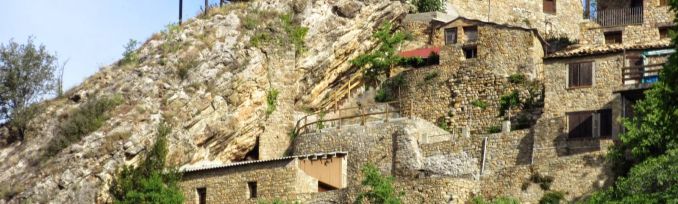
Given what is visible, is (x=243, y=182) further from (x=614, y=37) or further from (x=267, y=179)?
(x=614, y=37)

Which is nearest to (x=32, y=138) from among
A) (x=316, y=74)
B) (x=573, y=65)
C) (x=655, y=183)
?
(x=316, y=74)

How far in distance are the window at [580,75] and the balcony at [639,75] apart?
1.30 meters

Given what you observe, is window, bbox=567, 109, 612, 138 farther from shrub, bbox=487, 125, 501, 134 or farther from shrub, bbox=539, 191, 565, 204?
shrub, bbox=487, 125, 501, 134

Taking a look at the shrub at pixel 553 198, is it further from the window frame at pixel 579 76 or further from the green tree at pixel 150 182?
the green tree at pixel 150 182

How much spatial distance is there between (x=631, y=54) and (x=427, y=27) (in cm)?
1342

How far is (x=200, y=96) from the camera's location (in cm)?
6444

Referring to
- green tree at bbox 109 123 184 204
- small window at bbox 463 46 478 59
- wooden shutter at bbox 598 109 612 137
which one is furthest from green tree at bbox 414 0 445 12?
wooden shutter at bbox 598 109 612 137

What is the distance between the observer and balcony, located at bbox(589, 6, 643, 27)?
6638 centimetres

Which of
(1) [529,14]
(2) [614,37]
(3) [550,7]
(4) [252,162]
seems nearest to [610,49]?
(2) [614,37]

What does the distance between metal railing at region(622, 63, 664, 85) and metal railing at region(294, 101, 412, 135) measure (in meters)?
9.79

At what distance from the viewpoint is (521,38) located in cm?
6525

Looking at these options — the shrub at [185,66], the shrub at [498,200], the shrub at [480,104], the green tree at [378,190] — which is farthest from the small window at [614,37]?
the shrub at [185,66]

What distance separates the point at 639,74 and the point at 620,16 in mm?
8559

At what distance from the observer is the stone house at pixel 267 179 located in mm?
60469
